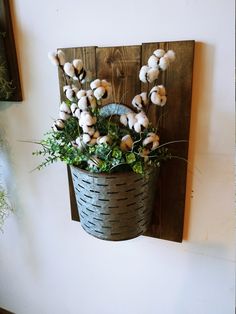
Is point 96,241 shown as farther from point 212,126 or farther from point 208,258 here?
point 212,126

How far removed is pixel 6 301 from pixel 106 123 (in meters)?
1.38

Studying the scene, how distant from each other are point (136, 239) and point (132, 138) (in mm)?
485

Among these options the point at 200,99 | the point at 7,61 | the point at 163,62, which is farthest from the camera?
the point at 7,61

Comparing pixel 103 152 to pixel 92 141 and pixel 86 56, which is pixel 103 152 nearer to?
pixel 92 141

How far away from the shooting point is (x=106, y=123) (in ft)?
2.28

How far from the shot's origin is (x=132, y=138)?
67cm

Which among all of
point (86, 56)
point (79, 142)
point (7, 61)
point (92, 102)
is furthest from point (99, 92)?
point (7, 61)

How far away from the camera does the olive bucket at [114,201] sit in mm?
657

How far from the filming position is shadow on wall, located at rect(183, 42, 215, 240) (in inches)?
27.1

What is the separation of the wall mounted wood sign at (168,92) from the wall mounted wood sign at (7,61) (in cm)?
22

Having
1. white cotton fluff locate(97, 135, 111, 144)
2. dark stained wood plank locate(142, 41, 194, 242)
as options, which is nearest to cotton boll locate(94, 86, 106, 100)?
white cotton fluff locate(97, 135, 111, 144)

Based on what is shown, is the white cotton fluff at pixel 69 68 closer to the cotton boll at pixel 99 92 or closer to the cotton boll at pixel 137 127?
the cotton boll at pixel 99 92

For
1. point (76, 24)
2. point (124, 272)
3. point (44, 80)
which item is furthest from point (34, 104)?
point (124, 272)

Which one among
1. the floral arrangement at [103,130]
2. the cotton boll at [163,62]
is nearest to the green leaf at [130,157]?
the floral arrangement at [103,130]
